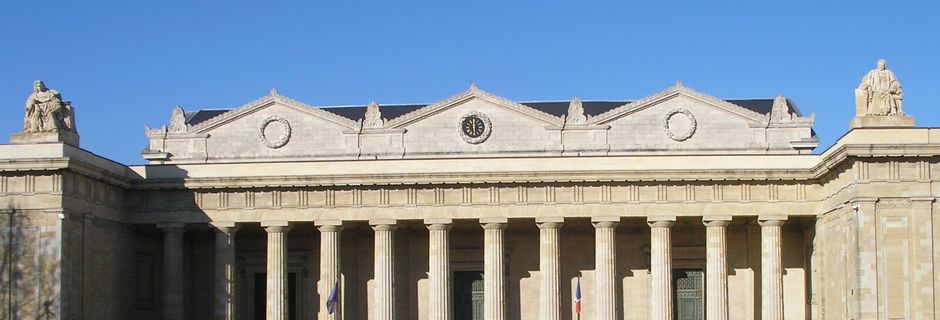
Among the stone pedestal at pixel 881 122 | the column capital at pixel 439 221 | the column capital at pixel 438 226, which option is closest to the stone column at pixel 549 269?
the column capital at pixel 439 221

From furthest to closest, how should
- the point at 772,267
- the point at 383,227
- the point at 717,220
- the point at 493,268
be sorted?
the point at 493,268 → the point at 383,227 → the point at 772,267 → the point at 717,220

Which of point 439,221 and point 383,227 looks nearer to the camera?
point 439,221

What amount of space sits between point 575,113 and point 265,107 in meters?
15.4

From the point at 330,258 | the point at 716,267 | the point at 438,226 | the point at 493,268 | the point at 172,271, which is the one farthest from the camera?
the point at 172,271

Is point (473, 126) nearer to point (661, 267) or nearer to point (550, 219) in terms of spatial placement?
point (550, 219)

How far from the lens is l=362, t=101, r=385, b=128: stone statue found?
75.9m

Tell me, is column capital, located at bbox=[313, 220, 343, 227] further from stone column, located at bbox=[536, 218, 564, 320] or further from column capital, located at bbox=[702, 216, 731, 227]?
column capital, located at bbox=[702, 216, 731, 227]

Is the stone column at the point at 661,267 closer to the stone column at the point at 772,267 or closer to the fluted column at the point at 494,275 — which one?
the stone column at the point at 772,267

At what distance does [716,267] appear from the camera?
2479 inches

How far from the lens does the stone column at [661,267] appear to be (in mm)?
62938

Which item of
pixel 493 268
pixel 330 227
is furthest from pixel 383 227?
pixel 493 268

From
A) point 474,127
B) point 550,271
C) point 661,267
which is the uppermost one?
point 474,127

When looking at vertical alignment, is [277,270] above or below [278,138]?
below

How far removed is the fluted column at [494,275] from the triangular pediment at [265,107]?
14803 mm
